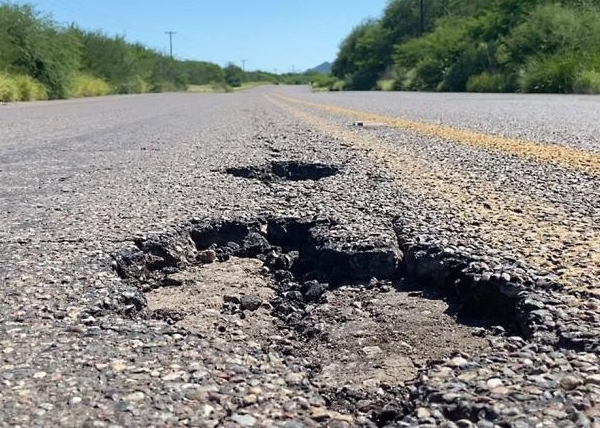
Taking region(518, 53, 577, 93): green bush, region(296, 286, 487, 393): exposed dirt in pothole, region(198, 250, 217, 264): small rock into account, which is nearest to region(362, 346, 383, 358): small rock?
region(296, 286, 487, 393): exposed dirt in pothole

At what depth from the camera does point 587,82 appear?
18.0 metres

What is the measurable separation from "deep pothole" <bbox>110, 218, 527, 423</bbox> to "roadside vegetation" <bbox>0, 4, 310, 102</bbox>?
2435 cm

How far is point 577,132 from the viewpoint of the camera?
6.37 m

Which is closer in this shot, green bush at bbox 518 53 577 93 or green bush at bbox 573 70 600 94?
green bush at bbox 573 70 600 94

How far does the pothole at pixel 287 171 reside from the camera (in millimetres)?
4570

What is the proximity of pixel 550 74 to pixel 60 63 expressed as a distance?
24.5 m

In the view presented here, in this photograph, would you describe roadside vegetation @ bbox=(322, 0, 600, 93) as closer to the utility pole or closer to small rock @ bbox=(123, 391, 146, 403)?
the utility pole

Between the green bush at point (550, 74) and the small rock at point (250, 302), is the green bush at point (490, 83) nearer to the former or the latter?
the green bush at point (550, 74)

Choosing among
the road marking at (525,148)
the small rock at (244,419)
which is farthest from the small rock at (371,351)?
the road marking at (525,148)

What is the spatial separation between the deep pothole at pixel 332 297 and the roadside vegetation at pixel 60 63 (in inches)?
959

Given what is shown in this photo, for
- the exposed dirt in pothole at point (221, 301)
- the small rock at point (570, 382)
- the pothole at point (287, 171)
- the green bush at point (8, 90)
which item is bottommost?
the exposed dirt in pothole at point (221, 301)

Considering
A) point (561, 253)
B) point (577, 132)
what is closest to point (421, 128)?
point (577, 132)

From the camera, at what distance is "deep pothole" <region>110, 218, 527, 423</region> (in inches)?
66.5

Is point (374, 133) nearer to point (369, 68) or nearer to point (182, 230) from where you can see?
point (182, 230)
